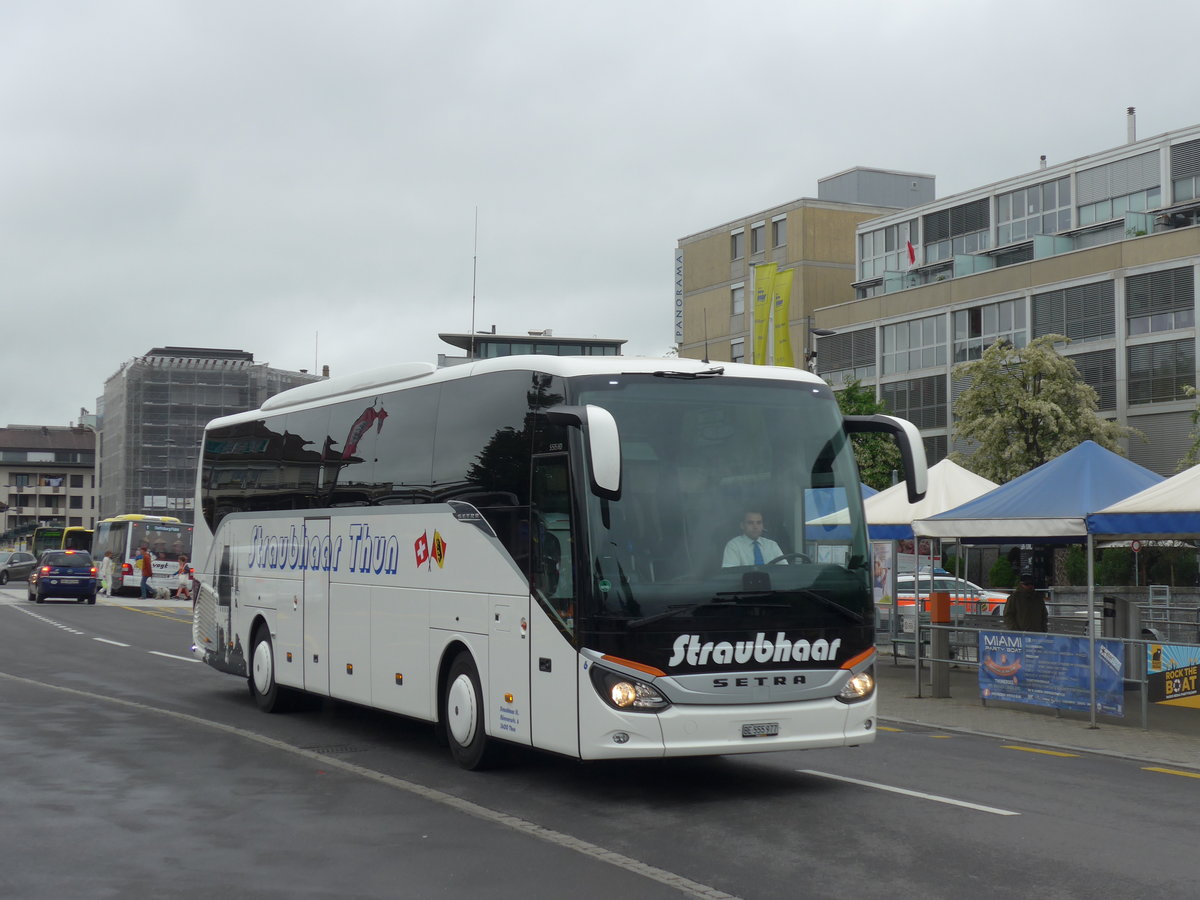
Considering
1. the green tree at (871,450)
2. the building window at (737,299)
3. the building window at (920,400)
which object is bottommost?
the green tree at (871,450)

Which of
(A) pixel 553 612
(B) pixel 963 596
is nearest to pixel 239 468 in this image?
(A) pixel 553 612

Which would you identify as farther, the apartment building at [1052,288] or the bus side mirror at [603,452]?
the apartment building at [1052,288]

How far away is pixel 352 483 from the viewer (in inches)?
537

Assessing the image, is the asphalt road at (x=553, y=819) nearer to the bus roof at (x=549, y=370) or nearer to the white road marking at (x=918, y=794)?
the white road marking at (x=918, y=794)

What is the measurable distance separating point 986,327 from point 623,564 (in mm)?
56652

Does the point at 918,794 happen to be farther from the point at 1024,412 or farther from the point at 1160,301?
the point at 1160,301

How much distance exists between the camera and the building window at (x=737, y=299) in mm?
81312

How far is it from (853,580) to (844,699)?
2.77 feet

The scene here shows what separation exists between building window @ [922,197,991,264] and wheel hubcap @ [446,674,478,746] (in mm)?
60837

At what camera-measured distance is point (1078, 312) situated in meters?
58.8

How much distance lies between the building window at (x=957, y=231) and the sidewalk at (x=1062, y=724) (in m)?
52.7

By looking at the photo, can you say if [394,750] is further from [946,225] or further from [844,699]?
[946,225]

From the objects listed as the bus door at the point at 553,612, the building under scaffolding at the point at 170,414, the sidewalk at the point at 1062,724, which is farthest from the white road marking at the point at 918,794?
the building under scaffolding at the point at 170,414

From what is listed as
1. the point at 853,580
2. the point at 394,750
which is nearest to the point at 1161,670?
the point at 853,580
